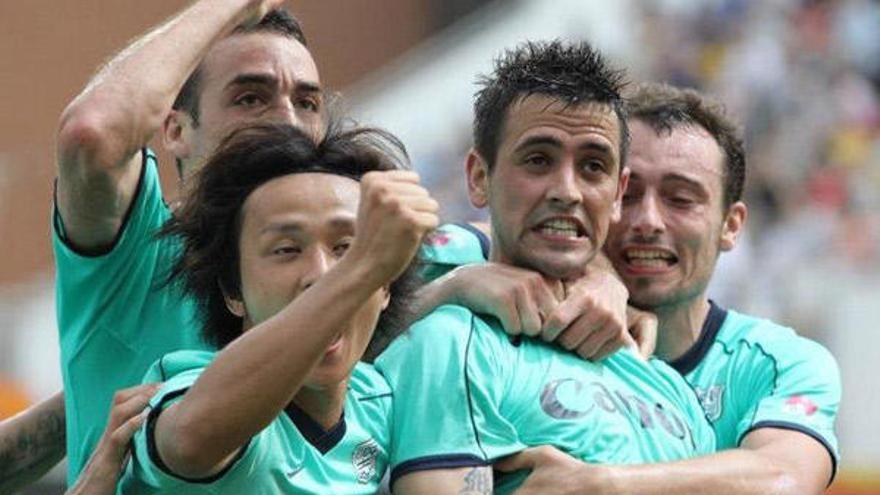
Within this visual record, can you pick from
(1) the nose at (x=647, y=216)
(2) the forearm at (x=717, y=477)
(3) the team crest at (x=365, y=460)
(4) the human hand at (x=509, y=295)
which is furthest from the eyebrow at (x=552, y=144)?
(3) the team crest at (x=365, y=460)

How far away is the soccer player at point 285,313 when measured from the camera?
13.1 feet

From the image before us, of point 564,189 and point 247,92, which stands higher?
point 247,92

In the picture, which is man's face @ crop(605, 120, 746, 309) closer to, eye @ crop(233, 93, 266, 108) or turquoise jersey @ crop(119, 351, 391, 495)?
eye @ crop(233, 93, 266, 108)

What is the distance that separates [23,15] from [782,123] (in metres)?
8.06

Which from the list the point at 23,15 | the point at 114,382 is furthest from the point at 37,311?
the point at 114,382

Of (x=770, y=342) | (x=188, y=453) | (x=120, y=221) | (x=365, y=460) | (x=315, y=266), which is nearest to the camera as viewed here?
(x=188, y=453)

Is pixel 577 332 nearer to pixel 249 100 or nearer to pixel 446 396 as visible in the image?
pixel 446 396

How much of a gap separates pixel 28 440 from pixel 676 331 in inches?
71.8

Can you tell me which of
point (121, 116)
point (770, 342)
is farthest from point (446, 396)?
point (770, 342)

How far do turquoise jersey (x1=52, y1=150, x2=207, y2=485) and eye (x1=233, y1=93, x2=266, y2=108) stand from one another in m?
0.54

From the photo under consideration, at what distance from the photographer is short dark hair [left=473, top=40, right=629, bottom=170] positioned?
5160 mm

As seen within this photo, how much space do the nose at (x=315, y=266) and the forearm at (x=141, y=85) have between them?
63 centimetres

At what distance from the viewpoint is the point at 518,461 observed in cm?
482

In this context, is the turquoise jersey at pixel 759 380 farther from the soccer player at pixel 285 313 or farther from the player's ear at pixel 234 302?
the player's ear at pixel 234 302
